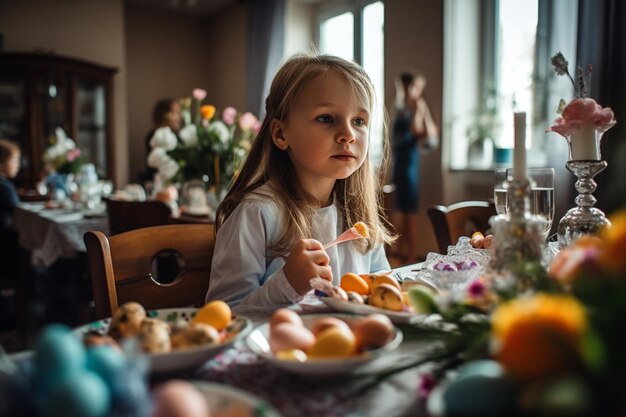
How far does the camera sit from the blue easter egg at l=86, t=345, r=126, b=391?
324mm

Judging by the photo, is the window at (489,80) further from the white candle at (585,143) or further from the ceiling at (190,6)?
the ceiling at (190,6)

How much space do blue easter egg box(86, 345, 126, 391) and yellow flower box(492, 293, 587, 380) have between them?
25 cm

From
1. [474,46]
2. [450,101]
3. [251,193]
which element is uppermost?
[474,46]

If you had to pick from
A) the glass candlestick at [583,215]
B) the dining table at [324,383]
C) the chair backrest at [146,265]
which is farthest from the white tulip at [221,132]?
the dining table at [324,383]

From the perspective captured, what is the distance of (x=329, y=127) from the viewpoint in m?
1.14

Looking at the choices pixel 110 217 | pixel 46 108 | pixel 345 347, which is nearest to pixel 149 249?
pixel 345 347

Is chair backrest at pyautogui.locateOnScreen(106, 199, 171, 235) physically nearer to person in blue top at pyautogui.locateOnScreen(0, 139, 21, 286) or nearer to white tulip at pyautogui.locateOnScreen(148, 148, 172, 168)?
white tulip at pyautogui.locateOnScreen(148, 148, 172, 168)

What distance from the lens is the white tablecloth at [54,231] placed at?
216 cm

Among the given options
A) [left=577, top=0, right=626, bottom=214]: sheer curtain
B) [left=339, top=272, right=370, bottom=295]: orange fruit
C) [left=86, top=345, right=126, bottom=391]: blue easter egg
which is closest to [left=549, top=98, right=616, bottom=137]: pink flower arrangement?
[left=339, top=272, right=370, bottom=295]: orange fruit

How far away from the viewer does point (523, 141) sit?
2.03 ft

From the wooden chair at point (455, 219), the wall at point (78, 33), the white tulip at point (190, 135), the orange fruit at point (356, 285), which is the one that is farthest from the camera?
the wall at point (78, 33)

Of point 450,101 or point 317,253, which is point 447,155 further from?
point 317,253

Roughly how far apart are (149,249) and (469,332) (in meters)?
0.72

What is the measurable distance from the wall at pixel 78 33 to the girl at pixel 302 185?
484cm
